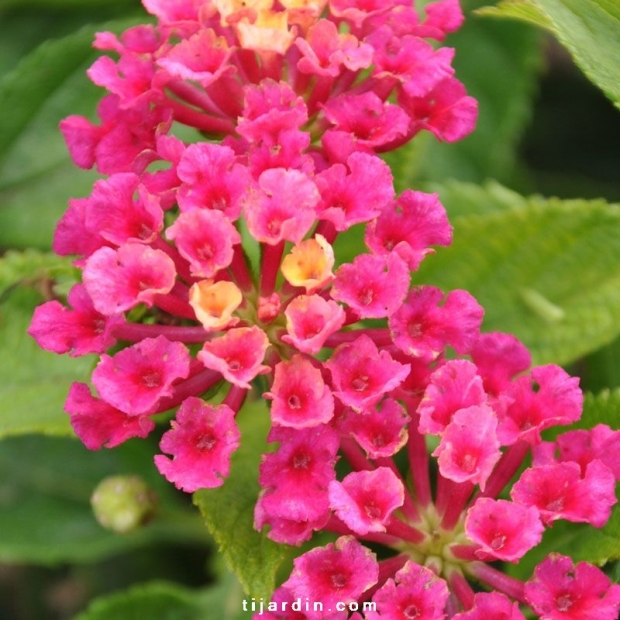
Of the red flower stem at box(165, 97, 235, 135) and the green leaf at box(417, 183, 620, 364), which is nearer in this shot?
the red flower stem at box(165, 97, 235, 135)

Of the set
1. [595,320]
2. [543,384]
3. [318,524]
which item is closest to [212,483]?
[318,524]

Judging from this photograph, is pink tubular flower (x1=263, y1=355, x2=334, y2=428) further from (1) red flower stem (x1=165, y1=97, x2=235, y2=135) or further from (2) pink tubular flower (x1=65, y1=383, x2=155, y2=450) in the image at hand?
(1) red flower stem (x1=165, y1=97, x2=235, y2=135)

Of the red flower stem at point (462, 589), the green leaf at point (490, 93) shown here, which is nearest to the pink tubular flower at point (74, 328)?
the red flower stem at point (462, 589)

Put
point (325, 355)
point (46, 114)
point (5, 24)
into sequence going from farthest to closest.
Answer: point (5, 24) < point (46, 114) < point (325, 355)

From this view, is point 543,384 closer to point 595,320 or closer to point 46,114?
point 595,320

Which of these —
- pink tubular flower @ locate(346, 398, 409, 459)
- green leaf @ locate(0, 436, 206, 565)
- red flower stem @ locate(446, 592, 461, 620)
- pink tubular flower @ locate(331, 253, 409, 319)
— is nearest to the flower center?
red flower stem @ locate(446, 592, 461, 620)
